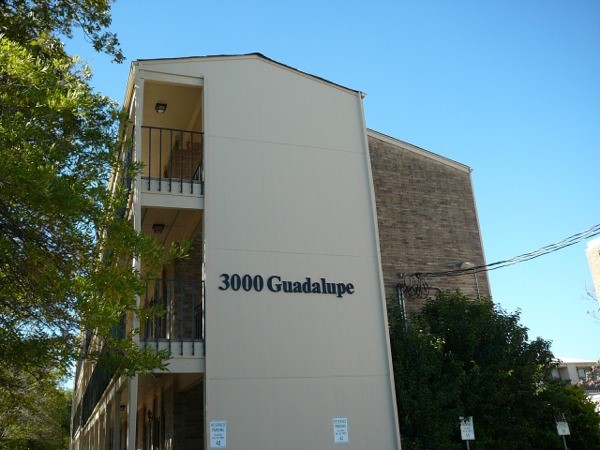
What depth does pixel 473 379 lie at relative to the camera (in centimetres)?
1327

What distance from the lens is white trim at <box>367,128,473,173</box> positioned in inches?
668

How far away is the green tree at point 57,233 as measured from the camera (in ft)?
26.0

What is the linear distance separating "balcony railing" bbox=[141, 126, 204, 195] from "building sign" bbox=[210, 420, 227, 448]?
4.03m

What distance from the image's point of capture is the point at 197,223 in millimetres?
13273

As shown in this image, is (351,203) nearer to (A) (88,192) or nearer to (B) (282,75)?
(B) (282,75)

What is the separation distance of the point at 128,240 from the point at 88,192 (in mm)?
984

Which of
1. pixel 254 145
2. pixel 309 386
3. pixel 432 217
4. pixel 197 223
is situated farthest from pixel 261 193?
pixel 432 217

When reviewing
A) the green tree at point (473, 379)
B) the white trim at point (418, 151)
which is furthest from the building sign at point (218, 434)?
the white trim at point (418, 151)

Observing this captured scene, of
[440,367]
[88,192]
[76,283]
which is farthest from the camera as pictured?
[440,367]

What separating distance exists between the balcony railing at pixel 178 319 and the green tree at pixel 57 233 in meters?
1.17

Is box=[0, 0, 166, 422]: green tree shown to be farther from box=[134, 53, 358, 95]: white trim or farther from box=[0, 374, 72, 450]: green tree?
box=[0, 374, 72, 450]: green tree

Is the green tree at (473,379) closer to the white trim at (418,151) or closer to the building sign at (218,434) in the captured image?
the building sign at (218,434)

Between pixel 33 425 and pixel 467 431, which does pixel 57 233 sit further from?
pixel 33 425

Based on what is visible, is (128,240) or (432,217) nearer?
(128,240)
